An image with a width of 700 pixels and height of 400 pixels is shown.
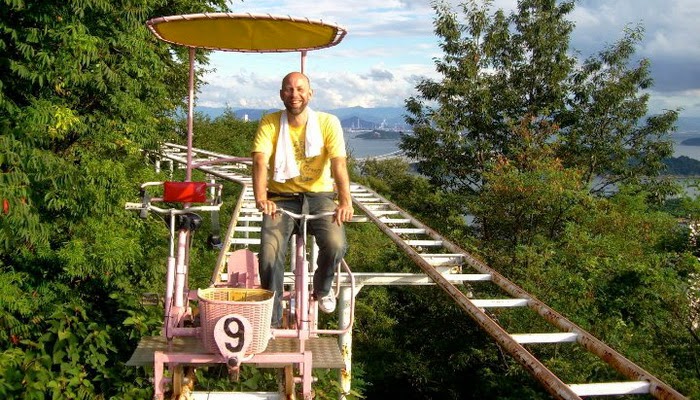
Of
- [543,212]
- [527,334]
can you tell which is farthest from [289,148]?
[543,212]

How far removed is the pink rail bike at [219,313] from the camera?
404 centimetres

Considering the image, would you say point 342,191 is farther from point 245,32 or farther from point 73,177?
point 73,177

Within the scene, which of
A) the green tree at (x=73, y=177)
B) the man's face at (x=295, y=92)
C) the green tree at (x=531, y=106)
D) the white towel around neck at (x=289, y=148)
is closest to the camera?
the man's face at (x=295, y=92)

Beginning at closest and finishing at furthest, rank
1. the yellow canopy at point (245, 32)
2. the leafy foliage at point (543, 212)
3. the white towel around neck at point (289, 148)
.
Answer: the white towel around neck at point (289, 148), the yellow canopy at point (245, 32), the leafy foliage at point (543, 212)

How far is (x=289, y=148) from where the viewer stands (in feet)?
15.7

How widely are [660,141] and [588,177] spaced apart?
125 inches

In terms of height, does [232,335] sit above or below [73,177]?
below

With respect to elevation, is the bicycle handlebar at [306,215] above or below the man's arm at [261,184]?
below

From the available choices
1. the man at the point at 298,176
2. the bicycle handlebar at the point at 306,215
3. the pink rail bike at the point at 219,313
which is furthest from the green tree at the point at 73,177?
the bicycle handlebar at the point at 306,215

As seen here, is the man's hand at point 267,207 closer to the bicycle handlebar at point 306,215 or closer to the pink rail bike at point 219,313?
the bicycle handlebar at point 306,215

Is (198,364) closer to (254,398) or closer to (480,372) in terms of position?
(254,398)

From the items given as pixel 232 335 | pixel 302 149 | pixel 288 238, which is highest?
pixel 302 149

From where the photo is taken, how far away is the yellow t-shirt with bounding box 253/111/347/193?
4785mm

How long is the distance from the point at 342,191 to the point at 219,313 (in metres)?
1.14
